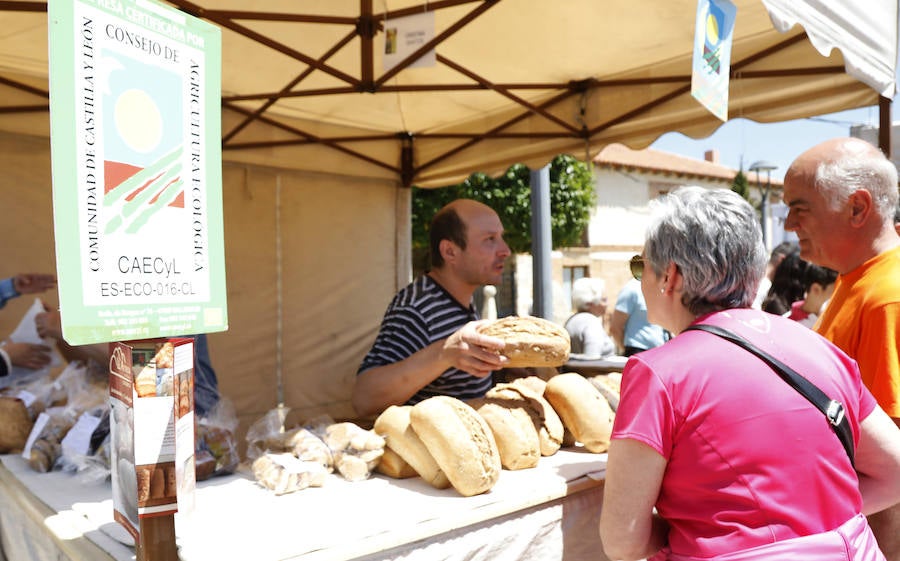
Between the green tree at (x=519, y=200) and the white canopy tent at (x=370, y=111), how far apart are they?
9356 millimetres

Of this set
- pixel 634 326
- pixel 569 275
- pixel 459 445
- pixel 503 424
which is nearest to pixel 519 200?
pixel 569 275

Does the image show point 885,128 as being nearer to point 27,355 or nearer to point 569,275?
point 27,355

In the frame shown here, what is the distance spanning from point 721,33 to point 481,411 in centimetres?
143

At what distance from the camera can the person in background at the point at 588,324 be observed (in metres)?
5.09

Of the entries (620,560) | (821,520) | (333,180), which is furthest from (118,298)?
(333,180)

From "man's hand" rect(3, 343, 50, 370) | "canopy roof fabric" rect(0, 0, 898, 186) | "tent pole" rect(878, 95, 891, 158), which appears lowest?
"man's hand" rect(3, 343, 50, 370)

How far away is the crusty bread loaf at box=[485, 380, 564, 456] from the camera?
1.93 m

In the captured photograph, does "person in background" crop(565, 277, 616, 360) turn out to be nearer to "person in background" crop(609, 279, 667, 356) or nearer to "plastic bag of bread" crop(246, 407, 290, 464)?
"person in background" crop(609, 279, 667, 356)

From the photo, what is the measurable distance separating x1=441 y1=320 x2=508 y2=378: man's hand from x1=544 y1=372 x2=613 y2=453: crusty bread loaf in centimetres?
26

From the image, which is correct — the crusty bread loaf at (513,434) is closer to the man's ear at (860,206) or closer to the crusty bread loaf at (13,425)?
the man's ear at (860,206)

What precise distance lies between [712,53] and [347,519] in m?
1.74

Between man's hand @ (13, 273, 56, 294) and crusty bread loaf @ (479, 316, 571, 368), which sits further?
man's hand @ (13, 273, 56, 294)

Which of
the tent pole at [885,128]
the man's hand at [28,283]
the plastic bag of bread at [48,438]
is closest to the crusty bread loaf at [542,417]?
the plastic bag of bread at [48,438]

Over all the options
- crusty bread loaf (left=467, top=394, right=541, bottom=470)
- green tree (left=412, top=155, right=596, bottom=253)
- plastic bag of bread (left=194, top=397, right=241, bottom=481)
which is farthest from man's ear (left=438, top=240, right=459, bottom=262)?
green tree (left=412, top=155, right=596, bottom=253)
